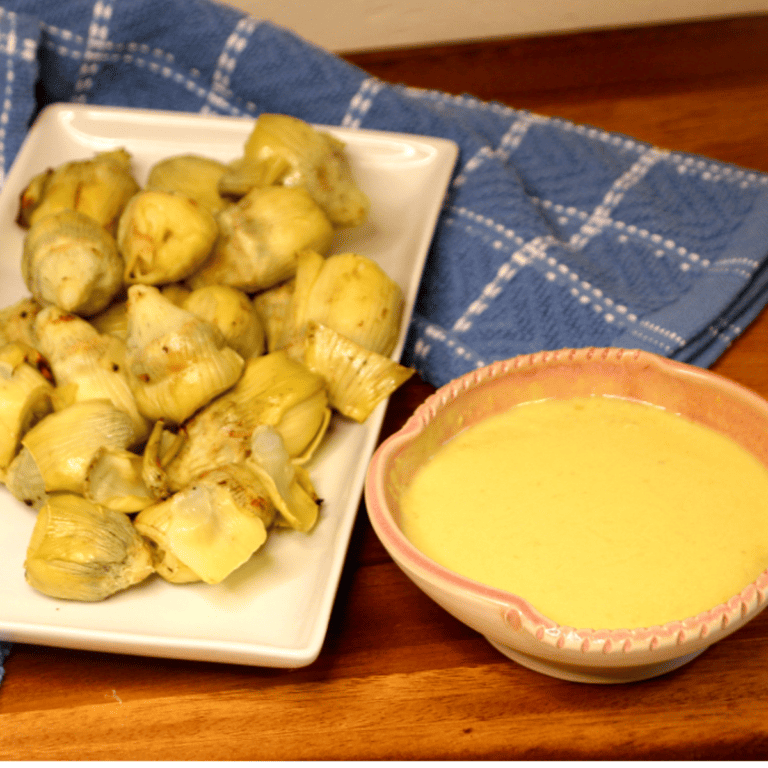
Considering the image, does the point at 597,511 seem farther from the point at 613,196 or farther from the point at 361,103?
the point at 361,103

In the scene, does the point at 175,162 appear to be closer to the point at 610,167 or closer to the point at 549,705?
the point at 610,167

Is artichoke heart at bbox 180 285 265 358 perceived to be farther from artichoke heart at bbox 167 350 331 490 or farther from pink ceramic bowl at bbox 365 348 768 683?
pink ceramic bowl at bbox 365 348 768 683

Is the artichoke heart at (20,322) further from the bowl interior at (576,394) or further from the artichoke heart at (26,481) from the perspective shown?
the bowl interior at (576,394)

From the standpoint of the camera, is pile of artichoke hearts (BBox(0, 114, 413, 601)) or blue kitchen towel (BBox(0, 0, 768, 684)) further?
blue kitchen towel (BBox(0, 0, 768, 684))

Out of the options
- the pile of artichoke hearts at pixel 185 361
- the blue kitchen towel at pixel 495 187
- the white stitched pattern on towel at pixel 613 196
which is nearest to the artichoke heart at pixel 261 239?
the pile of artichoke hearts at pixel 185 361

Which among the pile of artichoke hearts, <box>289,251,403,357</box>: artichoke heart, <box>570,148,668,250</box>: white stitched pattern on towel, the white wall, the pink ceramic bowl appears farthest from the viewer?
the white wall

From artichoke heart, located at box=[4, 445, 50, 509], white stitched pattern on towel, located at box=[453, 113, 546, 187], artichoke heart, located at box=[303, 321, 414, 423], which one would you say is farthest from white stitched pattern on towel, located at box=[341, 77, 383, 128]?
artichoke heart, located at box=[4, 445, 50, 509]
